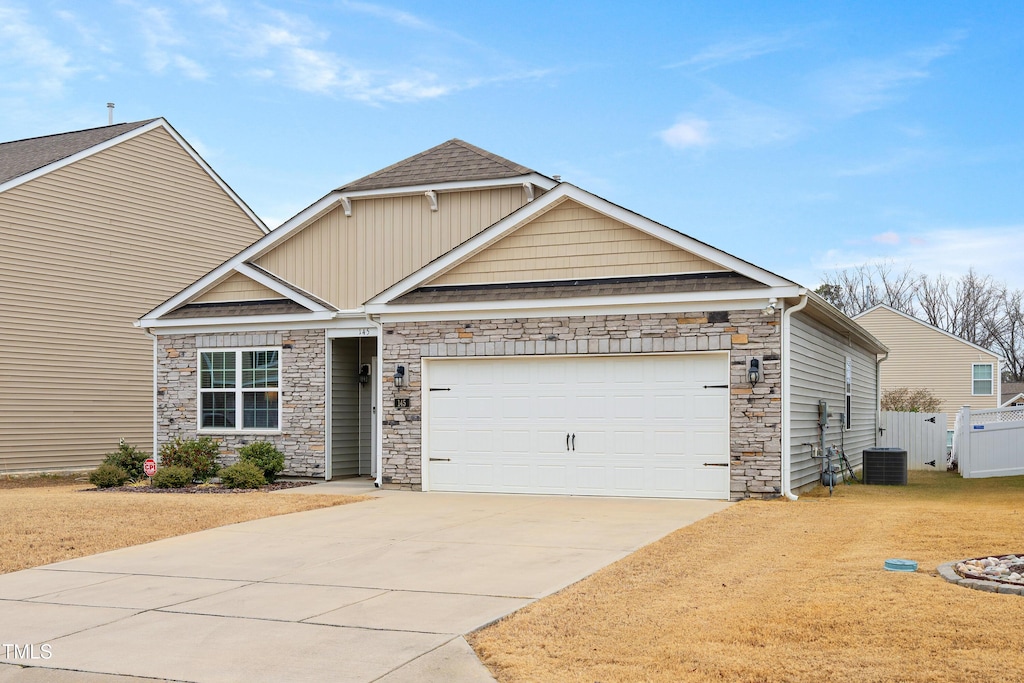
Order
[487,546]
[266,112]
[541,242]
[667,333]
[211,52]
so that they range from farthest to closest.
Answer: [266,112] → [211,52] → [541,242] → [667,333] → [487,546]

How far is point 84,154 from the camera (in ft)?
76.1

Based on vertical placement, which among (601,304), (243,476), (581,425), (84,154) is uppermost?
(84,154)

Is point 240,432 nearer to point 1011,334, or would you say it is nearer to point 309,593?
point 309,593

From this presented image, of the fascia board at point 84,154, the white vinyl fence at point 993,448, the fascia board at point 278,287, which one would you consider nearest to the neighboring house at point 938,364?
the white vinyl fence at point 993,448

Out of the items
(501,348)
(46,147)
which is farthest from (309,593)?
(46,147)

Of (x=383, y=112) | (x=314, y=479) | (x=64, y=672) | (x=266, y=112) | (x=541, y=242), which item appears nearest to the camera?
(x=64, y=672)

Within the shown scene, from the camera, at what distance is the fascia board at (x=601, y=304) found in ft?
47.1

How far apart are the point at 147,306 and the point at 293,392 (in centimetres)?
850

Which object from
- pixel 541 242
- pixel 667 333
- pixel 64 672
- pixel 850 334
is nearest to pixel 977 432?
pixel 850 334

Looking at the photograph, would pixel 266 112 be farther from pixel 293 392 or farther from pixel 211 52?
pixel 293 392

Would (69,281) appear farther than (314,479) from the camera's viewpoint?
Yes

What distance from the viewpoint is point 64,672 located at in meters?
6.20

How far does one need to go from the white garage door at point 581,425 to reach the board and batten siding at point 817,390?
1.31 meters

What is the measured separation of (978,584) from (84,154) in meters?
21.7
